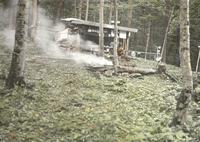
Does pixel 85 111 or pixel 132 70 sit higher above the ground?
pixel 132 70

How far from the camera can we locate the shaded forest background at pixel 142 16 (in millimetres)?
43531

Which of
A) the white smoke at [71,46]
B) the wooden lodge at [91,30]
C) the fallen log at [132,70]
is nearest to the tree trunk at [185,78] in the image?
the fallen log at [132,70]

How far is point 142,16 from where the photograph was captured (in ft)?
172

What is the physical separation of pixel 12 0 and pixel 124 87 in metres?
40.6

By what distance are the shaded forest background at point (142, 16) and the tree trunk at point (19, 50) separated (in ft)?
78.5

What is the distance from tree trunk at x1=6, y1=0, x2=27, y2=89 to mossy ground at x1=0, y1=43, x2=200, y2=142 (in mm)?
613

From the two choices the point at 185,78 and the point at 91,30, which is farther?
the point at 91,30

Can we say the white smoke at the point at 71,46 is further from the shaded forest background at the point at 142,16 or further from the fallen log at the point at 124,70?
the shaded forest background at the point at 142,16

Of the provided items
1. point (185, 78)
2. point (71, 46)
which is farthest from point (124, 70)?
point (185, 78)

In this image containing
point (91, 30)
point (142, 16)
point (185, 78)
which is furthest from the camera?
point (142, 16)

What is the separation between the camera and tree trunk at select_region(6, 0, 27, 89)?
1664 centimetres

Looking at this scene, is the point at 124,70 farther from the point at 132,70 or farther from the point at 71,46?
the point at 71,46

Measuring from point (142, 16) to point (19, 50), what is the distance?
37.5 meters

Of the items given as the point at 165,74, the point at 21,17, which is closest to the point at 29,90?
the point at 21,17
